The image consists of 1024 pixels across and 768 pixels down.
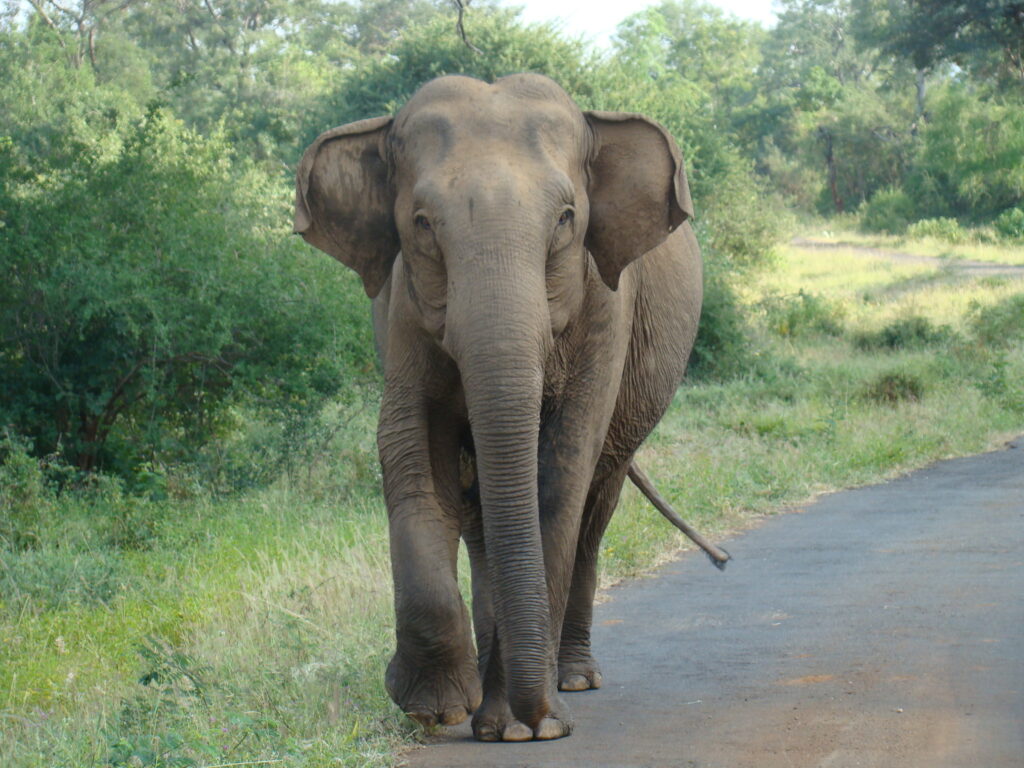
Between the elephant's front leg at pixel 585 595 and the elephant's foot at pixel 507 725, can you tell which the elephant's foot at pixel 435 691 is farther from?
the elephant's front leg at pixel 585 595

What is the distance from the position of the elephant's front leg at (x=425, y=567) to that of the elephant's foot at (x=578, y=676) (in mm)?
953

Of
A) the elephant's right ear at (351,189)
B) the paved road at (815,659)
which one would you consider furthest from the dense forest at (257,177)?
the elephant's right ear at (351,189)

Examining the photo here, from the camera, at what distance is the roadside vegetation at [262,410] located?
6336 millimetres

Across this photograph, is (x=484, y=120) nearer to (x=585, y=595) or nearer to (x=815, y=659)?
(x=585, y=595)

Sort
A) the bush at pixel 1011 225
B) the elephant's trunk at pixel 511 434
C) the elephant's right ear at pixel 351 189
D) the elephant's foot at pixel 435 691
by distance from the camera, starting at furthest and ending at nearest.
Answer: the bush at pixel 1011 225 < the elephant's right ear at pixel 351 189 < the elephant's foot at pixel 435 691 < the elephant's trunk at pixel 511 434

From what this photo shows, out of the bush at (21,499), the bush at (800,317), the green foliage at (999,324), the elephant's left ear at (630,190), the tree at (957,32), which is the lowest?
the bush at (800,317)

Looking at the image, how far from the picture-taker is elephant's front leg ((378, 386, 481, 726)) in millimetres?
5164

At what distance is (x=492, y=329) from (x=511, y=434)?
1.11 feet

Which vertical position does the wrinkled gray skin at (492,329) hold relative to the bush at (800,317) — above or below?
above

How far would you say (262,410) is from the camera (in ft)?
46.2

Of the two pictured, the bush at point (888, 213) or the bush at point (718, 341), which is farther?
the bush at point (888, 213)

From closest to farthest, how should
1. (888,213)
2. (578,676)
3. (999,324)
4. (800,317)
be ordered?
(578,676) → (999,324) → (800,317) → (888,213)

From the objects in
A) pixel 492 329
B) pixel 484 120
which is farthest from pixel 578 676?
pixel 484 120

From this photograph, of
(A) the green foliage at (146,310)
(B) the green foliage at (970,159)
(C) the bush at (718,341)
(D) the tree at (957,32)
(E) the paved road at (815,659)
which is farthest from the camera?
(B) the green foliage at (970,159)
